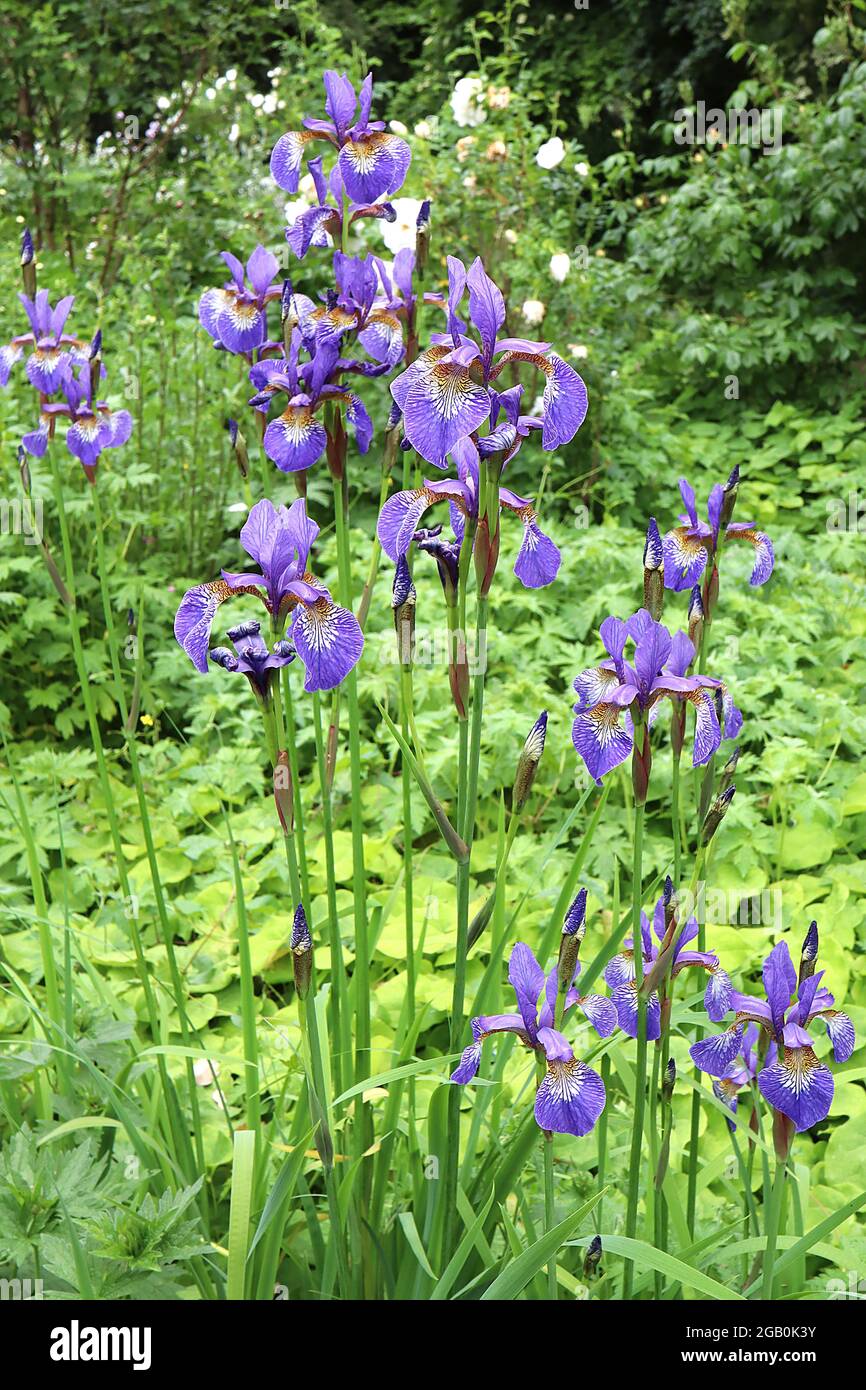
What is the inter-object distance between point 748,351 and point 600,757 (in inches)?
211

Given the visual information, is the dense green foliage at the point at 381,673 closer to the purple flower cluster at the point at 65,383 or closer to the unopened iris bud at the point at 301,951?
the unopened iris bud at the point at 301,951

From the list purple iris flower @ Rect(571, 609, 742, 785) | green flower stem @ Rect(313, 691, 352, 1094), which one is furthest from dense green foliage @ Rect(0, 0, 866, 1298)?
purple iris flower @ Rect(571, 609, 742, 785)

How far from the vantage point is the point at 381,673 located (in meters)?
3.48

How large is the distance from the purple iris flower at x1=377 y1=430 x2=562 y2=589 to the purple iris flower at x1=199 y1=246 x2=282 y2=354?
1.81ft

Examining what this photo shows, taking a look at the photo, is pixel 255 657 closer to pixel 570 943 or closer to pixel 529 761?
pixel 529 761

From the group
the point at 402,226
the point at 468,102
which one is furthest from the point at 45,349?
the point at 468,102

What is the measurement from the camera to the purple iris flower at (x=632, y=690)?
115 centimetres

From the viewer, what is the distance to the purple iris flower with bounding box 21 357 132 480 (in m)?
1.93

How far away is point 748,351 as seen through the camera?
19.4 feet

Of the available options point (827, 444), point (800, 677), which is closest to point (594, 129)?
point (827, 444)

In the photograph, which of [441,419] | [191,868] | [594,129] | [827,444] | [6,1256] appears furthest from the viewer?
[594,129]

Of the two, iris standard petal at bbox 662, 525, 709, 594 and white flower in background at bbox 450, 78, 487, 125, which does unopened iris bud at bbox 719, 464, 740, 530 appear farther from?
white flower in background at bbox 450, 78, 487, 125
